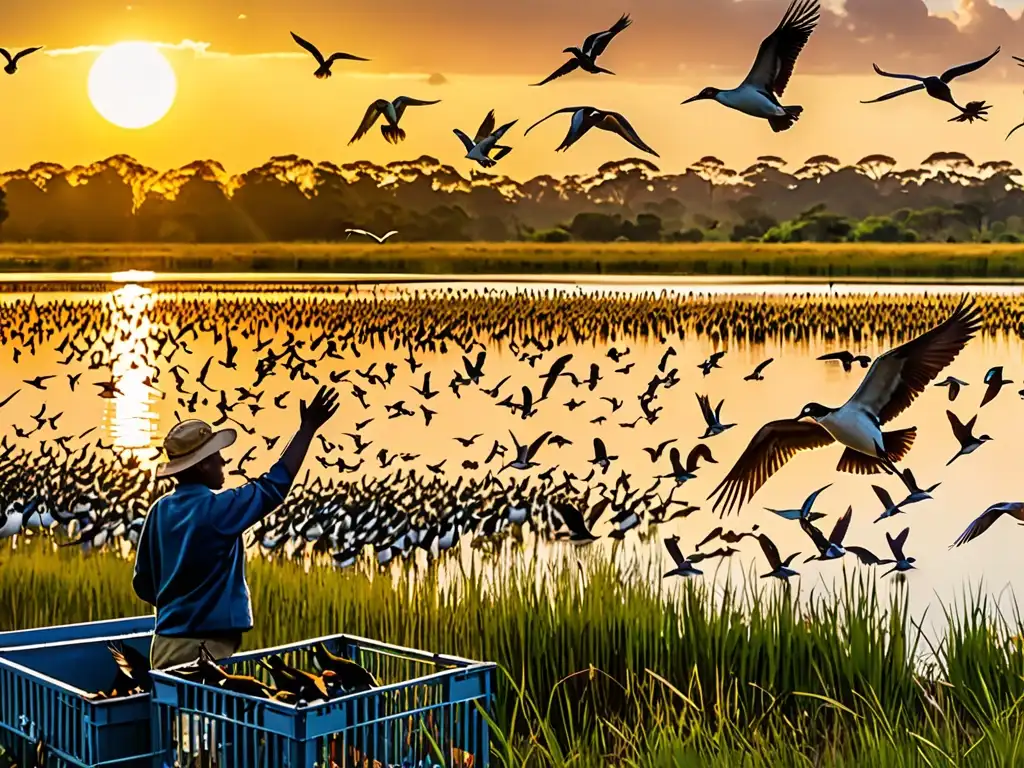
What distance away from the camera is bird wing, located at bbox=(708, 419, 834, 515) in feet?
25.0

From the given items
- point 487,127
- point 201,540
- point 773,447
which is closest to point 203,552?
point 201,540

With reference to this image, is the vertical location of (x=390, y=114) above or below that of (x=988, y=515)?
above

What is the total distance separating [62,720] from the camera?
15.6 ft

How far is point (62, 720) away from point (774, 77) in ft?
17.4

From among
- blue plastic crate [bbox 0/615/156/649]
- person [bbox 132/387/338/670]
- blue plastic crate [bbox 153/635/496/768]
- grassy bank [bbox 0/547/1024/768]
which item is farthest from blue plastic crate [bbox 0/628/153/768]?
grassy bank [bbox 0/547/1024/768]

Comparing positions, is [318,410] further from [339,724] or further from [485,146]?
[485,146]

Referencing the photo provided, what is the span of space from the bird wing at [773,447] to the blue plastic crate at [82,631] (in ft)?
9.80

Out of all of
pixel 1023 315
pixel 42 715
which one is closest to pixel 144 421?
pixel 42 715

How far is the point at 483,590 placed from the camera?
877cm

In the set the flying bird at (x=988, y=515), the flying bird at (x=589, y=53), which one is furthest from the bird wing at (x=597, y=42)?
the flying bird at (x=988, y=515)

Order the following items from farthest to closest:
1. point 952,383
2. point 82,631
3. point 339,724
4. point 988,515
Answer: point 952,383 < point 988,515 < point 82,631 < point 339,724

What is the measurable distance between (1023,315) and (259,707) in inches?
1895

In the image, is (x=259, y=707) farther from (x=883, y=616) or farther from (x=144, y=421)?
(x=144, y=421)

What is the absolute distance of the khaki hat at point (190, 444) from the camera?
5234mm
